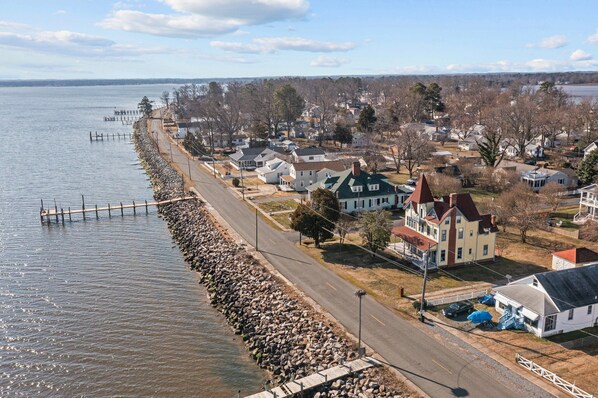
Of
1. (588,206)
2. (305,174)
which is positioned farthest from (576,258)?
(305,174)

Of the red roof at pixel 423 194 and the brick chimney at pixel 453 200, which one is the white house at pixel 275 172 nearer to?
the red roof at pixel 423 194

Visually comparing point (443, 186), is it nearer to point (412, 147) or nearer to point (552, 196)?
point (552, 196)

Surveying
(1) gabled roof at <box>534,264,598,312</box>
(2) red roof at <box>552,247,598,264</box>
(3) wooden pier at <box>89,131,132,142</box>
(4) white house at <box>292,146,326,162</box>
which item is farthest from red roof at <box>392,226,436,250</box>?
(3) wooden pier at <box>89,131,132,142</box>

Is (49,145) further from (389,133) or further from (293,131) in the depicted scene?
(389,133)

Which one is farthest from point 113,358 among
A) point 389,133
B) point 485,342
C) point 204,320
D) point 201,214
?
point 389,133

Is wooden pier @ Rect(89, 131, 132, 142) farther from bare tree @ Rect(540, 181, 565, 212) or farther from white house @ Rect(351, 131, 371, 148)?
bare tree @ Rect(540, 181, 565, 212)

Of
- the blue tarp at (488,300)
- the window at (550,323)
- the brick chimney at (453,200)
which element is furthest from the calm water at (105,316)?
the brick chimney at (453,200)
